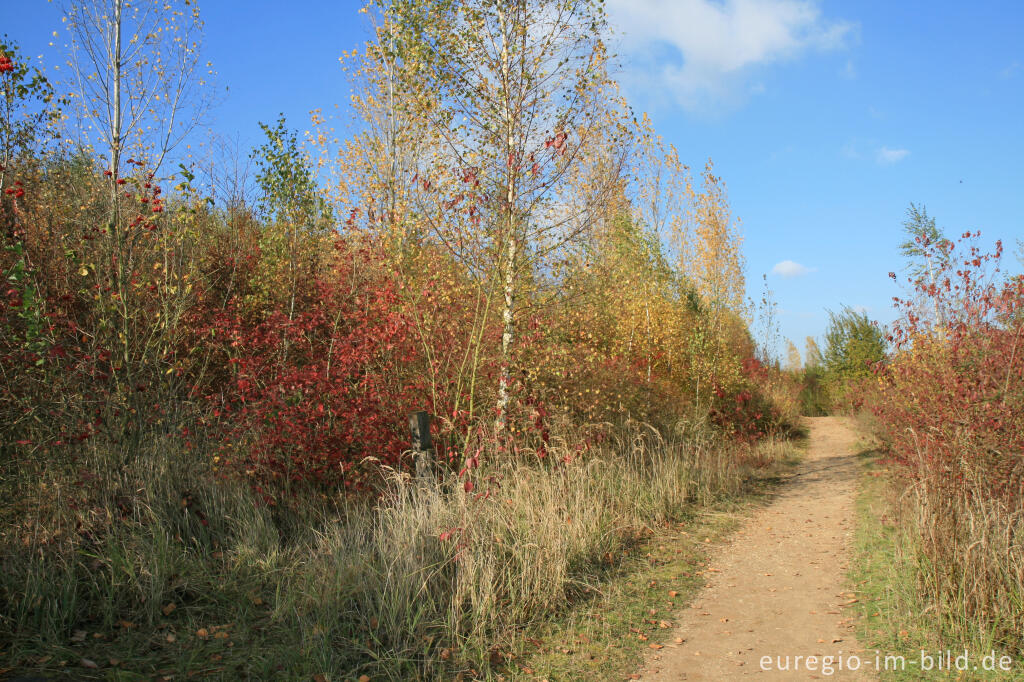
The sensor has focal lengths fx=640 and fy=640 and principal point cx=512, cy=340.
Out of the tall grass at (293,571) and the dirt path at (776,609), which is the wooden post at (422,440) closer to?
the tall grass at (293,571)

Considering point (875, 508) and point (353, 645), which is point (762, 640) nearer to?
point (353, 645)

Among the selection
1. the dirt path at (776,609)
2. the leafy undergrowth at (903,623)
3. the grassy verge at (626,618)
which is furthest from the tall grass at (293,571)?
the leafy undergrowth at (903,623)

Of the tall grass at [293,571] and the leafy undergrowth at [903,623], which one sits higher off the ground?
the tall grass at [293,571]

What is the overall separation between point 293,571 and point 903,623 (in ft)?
15.4

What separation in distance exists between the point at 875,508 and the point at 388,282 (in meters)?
7.32

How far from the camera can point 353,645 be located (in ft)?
14.1

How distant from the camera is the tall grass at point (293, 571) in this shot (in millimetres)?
4262

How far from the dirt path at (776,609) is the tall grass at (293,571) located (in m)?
1.04

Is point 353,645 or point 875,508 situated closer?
point 353,645

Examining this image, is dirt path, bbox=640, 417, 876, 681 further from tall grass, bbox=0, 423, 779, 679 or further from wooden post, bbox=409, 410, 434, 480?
wooden post, bbox=409, 410, 434, 480

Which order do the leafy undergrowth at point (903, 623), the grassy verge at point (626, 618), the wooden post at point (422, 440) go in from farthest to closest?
the wooden post at point (422, 440), the grassy verge at point (626, 618), the leafy undergrowth at point (903, 623)

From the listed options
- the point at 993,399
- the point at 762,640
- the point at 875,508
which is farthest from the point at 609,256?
the point at 762,640

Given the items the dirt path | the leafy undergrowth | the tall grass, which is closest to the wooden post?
the tall grass

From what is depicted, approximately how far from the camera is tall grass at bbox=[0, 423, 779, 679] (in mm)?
4262
